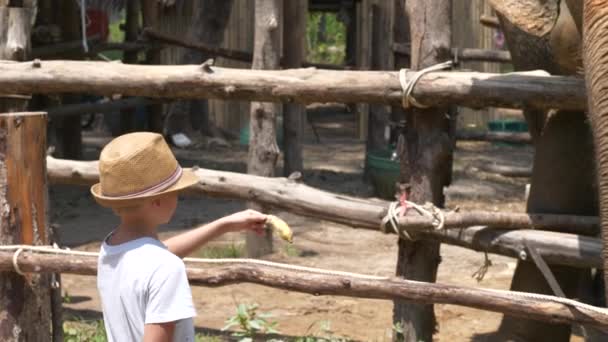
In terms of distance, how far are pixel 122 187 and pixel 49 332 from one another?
194cm

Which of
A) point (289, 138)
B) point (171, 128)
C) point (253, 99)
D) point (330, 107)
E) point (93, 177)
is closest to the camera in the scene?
point (253, 99)

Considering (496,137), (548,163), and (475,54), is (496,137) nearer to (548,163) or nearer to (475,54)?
(475,54)

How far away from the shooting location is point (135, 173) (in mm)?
2723

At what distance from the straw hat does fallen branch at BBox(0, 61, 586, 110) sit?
2.17 m

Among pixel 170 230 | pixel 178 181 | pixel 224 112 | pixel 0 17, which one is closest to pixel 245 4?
pixel 224 112

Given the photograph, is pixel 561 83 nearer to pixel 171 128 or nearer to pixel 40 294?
pixel 40 294

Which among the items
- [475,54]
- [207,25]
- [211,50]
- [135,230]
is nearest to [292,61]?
[211,50]

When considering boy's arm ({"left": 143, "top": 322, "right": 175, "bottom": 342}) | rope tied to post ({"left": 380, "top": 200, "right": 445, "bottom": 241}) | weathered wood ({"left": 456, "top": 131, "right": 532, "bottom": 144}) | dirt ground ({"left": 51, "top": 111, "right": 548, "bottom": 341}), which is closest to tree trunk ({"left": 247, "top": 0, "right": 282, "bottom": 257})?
dirt ground ({"left": 51, "top": 111, "right": 548, "bottom": 341})

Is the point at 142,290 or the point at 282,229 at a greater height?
the point at 282,229

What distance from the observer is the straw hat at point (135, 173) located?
2727 mm

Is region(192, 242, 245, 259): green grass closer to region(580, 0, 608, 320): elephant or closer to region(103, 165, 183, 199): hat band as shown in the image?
region(580, 0, 608, 320): elephant

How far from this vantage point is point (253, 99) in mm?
5199

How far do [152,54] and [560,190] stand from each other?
624cm

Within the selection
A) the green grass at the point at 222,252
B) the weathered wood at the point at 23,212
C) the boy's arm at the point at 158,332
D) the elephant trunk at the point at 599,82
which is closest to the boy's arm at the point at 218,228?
the boy's arm at the point at 158,332
